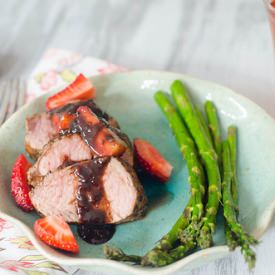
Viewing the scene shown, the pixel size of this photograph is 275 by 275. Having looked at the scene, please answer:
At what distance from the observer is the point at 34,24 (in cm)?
520

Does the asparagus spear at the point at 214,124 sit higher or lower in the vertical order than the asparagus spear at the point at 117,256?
higher

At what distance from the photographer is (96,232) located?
3.04 metres

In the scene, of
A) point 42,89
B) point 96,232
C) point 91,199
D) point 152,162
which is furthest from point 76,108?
point 42,89

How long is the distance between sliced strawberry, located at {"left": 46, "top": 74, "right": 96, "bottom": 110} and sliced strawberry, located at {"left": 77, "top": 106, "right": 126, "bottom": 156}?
1.28 ft

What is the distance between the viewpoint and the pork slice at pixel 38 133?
3363 millimetres

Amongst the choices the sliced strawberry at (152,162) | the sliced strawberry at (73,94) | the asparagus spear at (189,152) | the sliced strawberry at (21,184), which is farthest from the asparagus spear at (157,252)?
the sliced strawberry at (73,94)

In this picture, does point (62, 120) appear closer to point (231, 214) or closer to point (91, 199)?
point (91, 199)

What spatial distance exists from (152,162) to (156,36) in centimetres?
187

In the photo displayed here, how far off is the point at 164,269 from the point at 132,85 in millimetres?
1506

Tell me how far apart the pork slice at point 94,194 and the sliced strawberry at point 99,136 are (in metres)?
0.09

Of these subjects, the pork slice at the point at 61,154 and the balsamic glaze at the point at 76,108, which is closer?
the pork slice at the point at 61,154

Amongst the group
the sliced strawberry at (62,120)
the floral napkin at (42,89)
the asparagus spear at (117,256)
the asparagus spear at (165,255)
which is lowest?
the floral napkin at (42,89)

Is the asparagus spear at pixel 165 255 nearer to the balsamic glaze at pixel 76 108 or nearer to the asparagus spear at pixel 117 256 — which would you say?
the asparagus spear at pixel 117 256

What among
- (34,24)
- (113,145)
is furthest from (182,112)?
(34,24)
